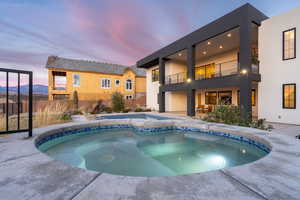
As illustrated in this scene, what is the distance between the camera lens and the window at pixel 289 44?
7.55 m

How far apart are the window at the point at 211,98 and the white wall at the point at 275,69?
5534mm

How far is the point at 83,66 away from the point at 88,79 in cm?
216

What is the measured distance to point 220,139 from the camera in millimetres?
5777

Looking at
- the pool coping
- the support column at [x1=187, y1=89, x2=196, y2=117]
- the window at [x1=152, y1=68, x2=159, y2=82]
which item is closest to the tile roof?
the window at [x1=152, y1=68, x2=159, y2=82]

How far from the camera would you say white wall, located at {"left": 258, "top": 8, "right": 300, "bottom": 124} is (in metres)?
7.46

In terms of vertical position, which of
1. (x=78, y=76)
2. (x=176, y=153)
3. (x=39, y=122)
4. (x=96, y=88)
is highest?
(x=78, y=76)

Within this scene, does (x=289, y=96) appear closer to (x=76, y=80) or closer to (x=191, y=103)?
(x=191, y=103)

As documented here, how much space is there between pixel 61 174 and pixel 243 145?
5.53 meters

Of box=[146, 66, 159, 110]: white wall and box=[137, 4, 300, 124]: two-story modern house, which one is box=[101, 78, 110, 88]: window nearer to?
box=[146, 66, 159, 110]: white wall

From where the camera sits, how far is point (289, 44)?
7.73m

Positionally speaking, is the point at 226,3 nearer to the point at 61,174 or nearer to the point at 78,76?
the point at 61,174

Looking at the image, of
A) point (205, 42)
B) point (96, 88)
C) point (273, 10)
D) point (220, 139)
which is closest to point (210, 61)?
point (205, 42)

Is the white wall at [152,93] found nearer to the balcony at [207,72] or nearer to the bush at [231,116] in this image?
the balcony at [207,72]

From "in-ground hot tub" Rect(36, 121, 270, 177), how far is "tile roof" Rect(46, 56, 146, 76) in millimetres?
15539
